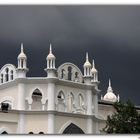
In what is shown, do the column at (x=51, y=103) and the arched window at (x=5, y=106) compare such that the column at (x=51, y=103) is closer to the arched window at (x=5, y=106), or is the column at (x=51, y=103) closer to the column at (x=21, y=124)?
the column at (x=21, y=124)

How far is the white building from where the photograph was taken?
1459 centimetres

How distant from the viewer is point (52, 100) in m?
14.9

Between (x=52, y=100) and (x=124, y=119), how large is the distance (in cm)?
278

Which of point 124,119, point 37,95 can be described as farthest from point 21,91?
point 124,119

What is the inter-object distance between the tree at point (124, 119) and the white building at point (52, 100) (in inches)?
71.2

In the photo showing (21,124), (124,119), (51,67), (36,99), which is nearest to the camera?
(124,119)

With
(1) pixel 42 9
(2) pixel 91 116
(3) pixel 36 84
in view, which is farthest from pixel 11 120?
(1) pixel 42 9

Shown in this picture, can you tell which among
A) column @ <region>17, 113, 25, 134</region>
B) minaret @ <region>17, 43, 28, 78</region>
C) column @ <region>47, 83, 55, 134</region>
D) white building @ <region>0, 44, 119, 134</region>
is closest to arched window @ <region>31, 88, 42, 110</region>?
white building @ <region>0, 44, 119, 134</region>

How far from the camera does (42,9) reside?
10.1 metres

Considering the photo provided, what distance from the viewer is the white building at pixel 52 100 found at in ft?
47.9

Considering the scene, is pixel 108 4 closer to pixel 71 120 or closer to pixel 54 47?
pixel 54 47

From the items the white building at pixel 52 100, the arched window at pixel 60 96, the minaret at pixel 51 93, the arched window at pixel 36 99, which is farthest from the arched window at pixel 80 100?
the arched window at pixel 36 99

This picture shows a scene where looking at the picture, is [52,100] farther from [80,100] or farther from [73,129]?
[80,100]

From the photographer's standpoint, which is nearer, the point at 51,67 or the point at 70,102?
the point at 51,67
